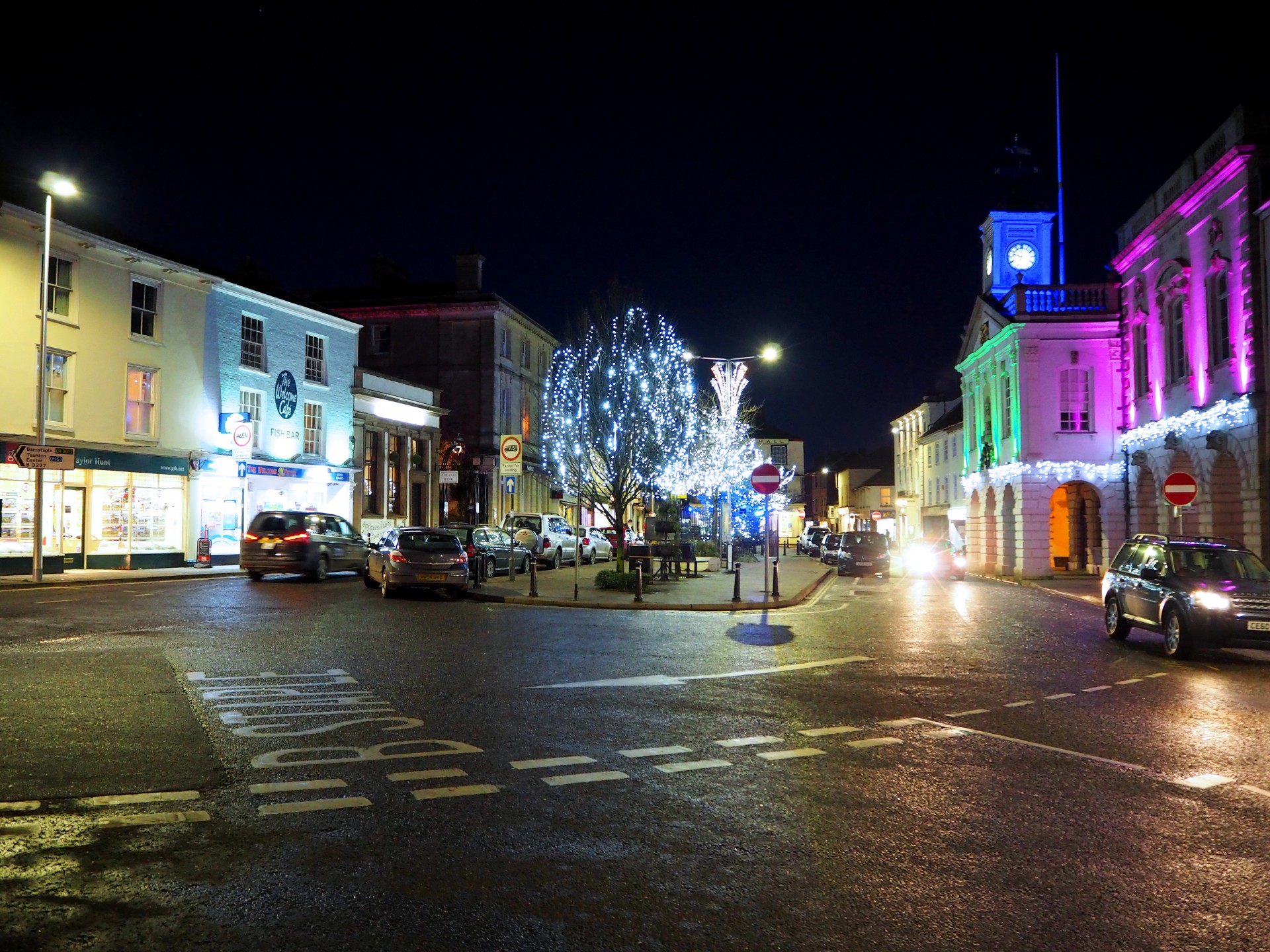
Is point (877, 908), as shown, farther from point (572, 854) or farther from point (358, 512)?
point (358, 512)

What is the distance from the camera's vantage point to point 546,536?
33156 mm

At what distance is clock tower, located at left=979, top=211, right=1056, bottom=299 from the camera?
45.8 metres

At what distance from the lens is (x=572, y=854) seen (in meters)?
5.00

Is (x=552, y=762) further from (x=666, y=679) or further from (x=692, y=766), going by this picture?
(x=666, y=679)

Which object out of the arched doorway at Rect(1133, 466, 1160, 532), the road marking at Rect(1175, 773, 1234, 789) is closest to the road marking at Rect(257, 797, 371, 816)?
the road marking at Rect(1175, 773, 1234, 789)

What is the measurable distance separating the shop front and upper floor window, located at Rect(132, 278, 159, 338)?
3873 mm

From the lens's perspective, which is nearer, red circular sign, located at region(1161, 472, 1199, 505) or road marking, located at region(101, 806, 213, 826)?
road marking, located at region(101, 806, 213, 826)

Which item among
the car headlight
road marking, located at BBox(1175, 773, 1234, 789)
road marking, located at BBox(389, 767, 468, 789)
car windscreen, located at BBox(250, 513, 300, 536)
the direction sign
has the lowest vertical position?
road marking, located at BBox(1175, 773, 1234, 789)

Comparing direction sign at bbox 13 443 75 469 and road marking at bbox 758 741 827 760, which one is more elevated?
direction sign at bbox 13 443 75 469

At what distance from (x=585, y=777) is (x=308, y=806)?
1709mm

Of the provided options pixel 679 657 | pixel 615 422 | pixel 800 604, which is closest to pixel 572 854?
pixel 679 657

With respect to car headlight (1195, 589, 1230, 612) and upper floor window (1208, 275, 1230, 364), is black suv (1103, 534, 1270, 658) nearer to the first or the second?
car headlight (1195, 589, 1230, 612)

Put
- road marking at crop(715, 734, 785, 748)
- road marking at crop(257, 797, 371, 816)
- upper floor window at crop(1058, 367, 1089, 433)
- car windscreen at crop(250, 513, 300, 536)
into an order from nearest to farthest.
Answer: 1. road marking at crop(257, 797, 371, 816)
2. road marking at crop(715, 734, 785, 748)
3. car windscreen at crop(250, 513, 300, 536)
4. upper floor window at crop(1058, 367, 1089, 433)

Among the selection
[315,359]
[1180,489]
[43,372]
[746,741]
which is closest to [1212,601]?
[1180,489]
